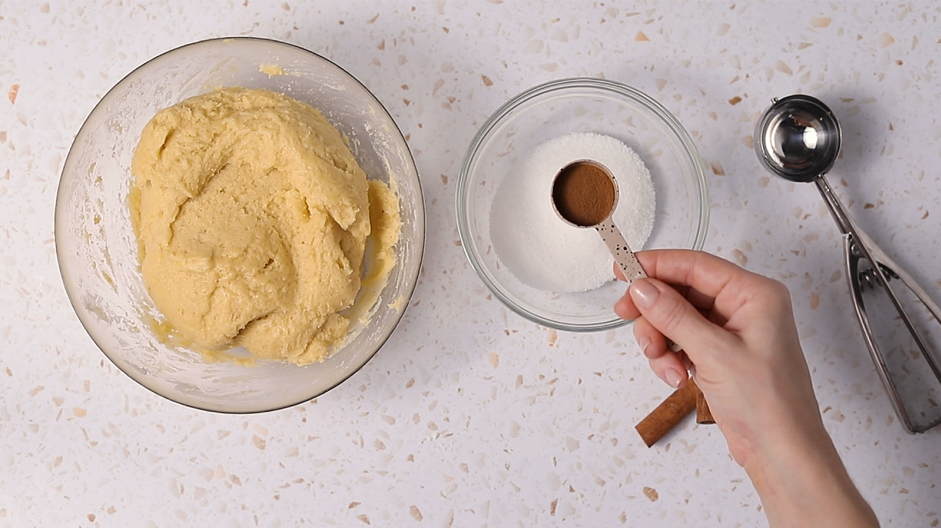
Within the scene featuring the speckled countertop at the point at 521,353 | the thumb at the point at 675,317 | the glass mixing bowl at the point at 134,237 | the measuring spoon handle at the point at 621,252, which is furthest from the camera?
the speckled countertop at the point at 521,353

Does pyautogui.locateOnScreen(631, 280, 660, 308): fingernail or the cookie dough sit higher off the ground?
the cookie dough

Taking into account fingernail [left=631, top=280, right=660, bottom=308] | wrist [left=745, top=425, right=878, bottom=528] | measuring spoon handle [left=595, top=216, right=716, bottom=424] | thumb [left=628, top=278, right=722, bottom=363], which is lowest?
wrist [left=745, top=425, right=878, bottom=528]

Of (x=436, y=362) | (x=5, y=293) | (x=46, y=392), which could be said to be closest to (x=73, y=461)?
(x=46, y=392)

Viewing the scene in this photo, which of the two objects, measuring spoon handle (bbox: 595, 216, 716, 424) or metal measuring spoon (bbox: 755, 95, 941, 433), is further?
metal measuring spoon (bbox: 755, 95, 941, 433)

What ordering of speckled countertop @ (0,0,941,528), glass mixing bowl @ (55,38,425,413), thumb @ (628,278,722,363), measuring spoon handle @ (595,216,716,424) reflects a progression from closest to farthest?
thumb @ (628,278,722,363) → measuring spoon handle @ (595,216,716,424) → glass mixing bowl @ (55,38,425,413) → speckled countertop @ (0,0,941,528)

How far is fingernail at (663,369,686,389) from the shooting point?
139 centimetres

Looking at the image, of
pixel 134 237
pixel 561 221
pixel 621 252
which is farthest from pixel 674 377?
pixel 134 237

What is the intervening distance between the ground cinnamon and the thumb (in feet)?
0.71

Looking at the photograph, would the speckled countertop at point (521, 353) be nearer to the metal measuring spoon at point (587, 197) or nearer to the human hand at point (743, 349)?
the metal measuring spoon at point (587, 197)

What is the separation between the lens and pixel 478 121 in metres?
1.59

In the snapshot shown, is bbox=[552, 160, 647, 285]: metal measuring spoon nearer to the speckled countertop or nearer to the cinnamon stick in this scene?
the speckled countertop

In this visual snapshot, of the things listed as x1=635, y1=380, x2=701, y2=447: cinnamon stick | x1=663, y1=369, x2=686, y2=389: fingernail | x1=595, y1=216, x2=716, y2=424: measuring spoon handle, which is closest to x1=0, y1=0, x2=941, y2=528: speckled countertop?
x1=635, y1=380, x2=701, y2=447: cinnamon stick

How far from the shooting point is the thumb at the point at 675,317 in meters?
1.23

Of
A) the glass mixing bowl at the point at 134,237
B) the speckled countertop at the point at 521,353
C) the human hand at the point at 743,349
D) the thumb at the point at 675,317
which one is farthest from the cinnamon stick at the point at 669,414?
the glass mixing bowl at the point at 134,237
